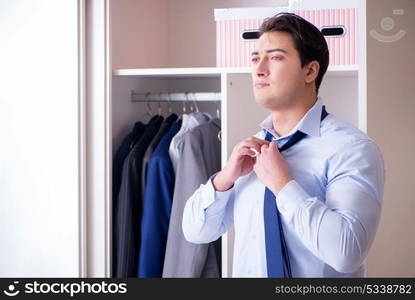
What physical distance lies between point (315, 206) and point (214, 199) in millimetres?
341

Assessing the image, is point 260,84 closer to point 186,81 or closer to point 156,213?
point 156,213

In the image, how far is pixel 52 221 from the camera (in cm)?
224

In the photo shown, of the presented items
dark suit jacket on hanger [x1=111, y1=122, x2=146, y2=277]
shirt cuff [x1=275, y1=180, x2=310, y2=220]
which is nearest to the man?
shirt cuff [x1=275, y1=180, x2=310, y2=220]

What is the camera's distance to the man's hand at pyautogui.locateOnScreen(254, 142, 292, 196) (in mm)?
1400

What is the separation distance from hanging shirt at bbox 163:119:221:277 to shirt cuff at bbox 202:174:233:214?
572 millimetres

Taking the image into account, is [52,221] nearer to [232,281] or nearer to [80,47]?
[80,47]

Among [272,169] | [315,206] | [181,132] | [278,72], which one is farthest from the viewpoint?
[181,132]

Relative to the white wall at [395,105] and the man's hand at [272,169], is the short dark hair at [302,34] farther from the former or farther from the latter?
the white wall at [395,105]

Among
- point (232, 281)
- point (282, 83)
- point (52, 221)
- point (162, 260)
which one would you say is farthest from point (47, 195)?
point (282, 83)

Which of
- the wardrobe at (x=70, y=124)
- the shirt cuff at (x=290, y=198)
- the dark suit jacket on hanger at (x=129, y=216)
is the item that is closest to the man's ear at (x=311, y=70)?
the shirt cuff at (x=290, y=198)

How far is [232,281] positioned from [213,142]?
0.75m

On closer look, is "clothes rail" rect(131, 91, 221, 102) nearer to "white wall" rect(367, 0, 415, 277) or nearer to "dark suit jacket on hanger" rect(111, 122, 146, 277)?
"dark suit jacket on hanger" rect(111, 122, 146, 277)

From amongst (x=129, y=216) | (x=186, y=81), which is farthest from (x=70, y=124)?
(x=186, y=81)

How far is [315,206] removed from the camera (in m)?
1.32
